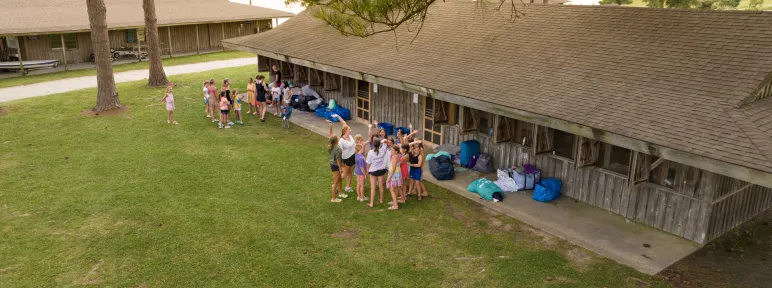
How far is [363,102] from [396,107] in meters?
1.88

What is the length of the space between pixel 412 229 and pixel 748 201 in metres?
6.43

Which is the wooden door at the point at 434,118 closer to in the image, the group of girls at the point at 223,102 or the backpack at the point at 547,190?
the backpack at the point at 547,190

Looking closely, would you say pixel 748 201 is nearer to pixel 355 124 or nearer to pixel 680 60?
pixel 680 60

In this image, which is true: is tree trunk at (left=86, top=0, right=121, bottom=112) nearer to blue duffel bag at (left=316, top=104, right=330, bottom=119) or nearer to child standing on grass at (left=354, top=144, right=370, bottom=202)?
blue duffel bag at (left=316, top=104, right=330, bottom=119)

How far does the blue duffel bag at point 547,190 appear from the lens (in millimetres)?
12172

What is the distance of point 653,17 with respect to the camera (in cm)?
1255

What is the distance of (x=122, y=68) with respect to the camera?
98.2 feet

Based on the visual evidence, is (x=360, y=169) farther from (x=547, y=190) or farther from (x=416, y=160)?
(x=547, y=190)

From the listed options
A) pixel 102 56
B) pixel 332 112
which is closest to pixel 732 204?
pixel 332 112

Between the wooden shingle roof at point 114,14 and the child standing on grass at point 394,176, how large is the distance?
2273 centimetres

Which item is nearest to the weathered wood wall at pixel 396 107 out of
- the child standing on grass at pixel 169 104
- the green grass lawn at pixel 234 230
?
the green grass lawn at pixel 234 230

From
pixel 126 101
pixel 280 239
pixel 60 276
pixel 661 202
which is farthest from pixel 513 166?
pixel 126 101

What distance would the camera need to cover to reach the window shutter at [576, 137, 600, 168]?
452 inches

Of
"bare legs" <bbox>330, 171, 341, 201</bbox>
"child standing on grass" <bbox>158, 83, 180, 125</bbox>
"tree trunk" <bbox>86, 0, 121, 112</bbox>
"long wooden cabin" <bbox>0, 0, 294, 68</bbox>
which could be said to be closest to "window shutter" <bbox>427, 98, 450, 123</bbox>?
"bare legs" <bbox>330, 171, 341, 201</bbox>
